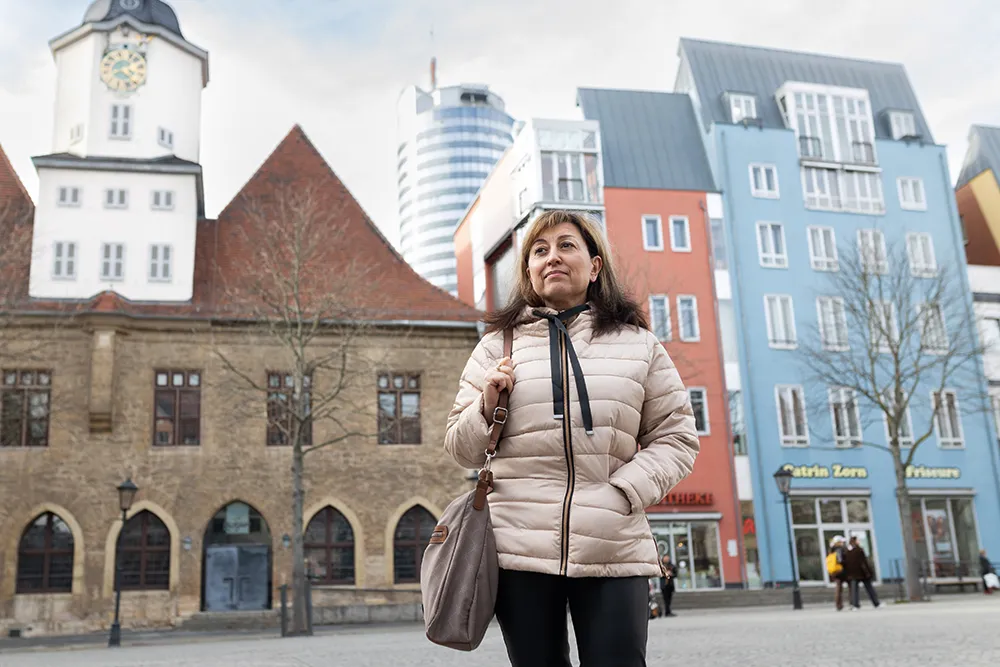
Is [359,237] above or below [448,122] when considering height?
below

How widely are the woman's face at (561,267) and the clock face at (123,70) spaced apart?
31.8 metres

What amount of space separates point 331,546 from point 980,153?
3445 centimetres

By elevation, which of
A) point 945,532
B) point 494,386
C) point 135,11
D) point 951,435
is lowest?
Result: point 494,386

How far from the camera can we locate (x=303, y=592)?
20.8m

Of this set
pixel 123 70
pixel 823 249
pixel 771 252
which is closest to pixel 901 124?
pixel 823 249

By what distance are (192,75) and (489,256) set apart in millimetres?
13274

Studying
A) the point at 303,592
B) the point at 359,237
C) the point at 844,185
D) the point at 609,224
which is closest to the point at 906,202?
the point at 844,185

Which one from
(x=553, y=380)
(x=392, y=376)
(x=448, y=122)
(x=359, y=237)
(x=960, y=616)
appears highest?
(x=448, y=122)

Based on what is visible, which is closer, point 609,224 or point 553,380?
point 553,380

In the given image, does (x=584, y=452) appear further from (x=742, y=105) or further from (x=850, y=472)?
(x=742, y=105)

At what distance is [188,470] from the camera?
2894 centimetres

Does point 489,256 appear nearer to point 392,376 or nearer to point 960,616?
point 392,376

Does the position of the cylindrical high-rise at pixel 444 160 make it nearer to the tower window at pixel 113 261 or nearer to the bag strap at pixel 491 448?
the tower window at pixel 113 261

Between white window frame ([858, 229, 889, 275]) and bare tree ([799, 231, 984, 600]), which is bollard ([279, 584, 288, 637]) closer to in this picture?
bare tree ([799, 231, 984, 600])
